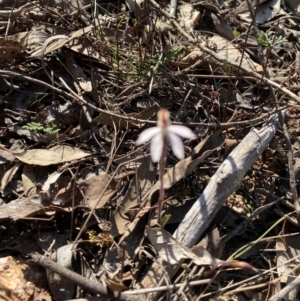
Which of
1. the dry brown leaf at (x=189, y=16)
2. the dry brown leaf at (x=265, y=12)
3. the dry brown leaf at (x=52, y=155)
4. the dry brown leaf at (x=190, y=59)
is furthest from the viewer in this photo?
the dry brown leaf at (x=265, y=12)

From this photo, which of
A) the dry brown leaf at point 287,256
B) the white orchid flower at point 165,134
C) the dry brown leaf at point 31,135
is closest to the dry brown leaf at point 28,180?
the dry brown leaf at point 31,135

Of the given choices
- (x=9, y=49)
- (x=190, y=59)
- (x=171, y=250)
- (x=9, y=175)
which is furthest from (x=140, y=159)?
(x=9, y=49)

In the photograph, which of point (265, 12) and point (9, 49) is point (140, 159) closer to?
point (9, 49)

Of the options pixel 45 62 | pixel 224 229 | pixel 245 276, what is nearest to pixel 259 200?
pixel 224 229

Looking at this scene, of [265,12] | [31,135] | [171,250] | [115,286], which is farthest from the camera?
[265,12]

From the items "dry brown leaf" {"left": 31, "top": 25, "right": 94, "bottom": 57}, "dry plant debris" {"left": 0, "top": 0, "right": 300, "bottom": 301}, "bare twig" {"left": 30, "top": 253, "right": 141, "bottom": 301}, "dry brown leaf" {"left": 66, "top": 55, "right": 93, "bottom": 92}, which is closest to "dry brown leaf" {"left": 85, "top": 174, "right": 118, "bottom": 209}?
"dry plant debris" {"left": 0, "top": 0, "right": 300, "bottom": 301}

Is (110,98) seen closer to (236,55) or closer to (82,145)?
(82,145)

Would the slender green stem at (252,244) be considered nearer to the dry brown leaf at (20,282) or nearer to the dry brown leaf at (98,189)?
the dry brown leaf at (98,189)
